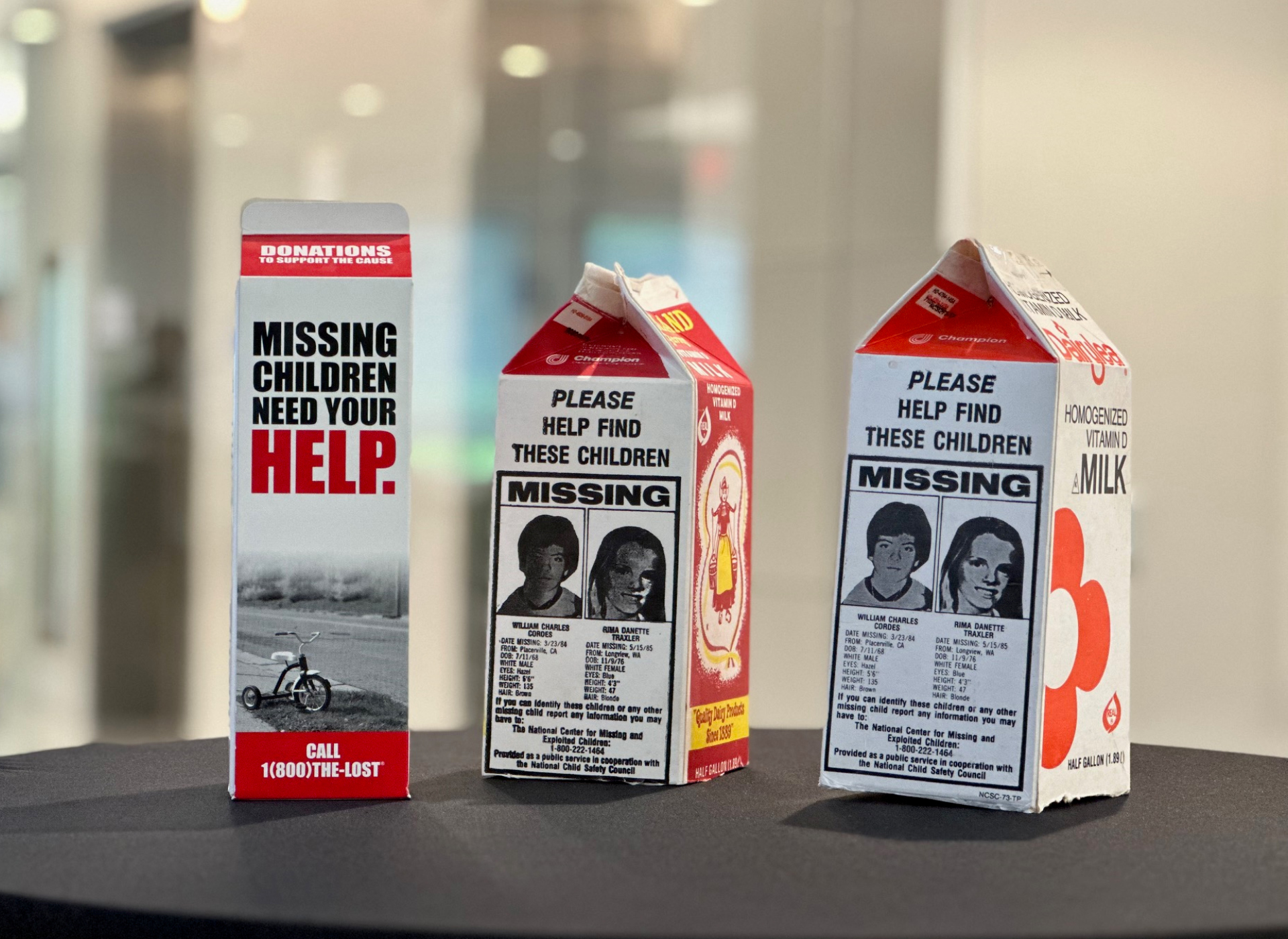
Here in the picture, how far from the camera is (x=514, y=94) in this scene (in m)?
3.64

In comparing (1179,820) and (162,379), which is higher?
(162,379)

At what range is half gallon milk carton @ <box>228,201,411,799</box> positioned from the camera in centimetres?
101

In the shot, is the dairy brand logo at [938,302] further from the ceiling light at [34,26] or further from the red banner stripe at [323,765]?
the ceiling light at [34,26]

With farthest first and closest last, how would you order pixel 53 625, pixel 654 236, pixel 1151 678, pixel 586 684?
1. pixel 654 236
2. pixel 53 625
3. pixel 1151 678
4. pixel 586 684

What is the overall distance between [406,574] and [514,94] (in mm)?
2827

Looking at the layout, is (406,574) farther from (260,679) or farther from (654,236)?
(654,236)

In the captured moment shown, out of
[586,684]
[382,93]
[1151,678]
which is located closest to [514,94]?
[382,93]

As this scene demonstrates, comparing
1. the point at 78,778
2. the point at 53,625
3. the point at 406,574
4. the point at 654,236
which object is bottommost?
the point at 53,625

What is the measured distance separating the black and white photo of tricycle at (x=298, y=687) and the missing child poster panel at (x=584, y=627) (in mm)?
137

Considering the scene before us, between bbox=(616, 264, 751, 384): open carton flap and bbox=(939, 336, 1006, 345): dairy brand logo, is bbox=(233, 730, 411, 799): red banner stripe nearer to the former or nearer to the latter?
bbox=(616, 264, 751, 384): open carton flap

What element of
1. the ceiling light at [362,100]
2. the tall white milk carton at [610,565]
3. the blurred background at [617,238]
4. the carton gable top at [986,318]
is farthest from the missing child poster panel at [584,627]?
the ceiling light at [362,100]

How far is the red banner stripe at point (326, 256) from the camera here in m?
1.03

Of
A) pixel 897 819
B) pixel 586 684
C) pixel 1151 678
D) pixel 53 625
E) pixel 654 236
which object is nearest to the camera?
pixel 897 819

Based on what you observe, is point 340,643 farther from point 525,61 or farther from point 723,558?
point 525,61
